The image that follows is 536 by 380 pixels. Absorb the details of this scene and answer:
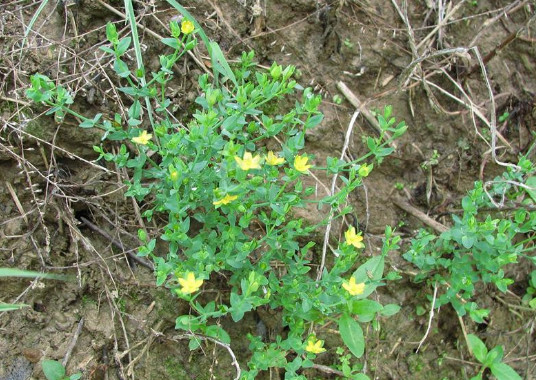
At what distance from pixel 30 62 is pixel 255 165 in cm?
136

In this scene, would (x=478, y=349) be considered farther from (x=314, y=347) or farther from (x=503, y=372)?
(x=314, y=347)

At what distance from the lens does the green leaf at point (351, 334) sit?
2615mm

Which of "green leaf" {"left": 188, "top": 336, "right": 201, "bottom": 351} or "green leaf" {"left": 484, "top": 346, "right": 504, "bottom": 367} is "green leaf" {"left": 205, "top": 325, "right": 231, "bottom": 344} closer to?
"green leaf" {"left": 188, "top": 336, "right": 201, "bottom": 351}

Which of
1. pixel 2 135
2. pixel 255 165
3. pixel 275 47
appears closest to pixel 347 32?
pixel 275 47

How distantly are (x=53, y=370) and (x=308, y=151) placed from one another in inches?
66.5

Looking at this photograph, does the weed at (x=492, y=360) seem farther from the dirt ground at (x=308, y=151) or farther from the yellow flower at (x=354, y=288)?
the yellow flower at (x=354, y=288)

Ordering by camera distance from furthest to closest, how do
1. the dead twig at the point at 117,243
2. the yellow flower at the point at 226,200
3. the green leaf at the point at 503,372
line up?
the green leaf at the point at 503,372, the dead twig at the point at 117,243, the yellow flower at the point at 226,200

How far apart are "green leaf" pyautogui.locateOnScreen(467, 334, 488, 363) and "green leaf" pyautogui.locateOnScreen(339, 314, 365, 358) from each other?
81 centimetres

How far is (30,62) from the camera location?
2.65 metres

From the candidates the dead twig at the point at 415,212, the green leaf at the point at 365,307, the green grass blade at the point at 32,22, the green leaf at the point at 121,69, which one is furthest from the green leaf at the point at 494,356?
the green grass blade at the point at 32,22

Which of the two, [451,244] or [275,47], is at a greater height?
[275,47]

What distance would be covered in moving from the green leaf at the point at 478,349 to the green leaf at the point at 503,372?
0.22ft

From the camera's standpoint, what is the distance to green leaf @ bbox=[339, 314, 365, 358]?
262 cm

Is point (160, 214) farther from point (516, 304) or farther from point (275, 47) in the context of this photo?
point (516, 304)
